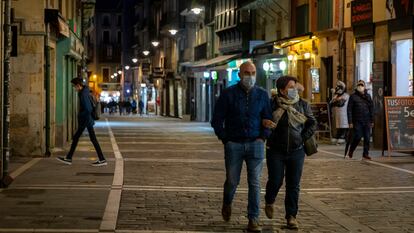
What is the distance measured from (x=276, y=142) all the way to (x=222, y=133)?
0.68 meters

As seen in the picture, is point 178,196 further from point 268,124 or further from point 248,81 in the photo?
point 248,81

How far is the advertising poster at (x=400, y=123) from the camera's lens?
1786cm

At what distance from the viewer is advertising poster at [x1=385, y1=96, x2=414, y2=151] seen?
703 inches

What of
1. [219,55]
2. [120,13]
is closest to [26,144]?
[219,55]

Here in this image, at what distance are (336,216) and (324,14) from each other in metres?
16.8

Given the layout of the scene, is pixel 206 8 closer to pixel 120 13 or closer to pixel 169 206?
pixel 169 206

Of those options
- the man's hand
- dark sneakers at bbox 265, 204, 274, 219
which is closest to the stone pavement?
dark sneakers at bbox 265, 204, 274, 219

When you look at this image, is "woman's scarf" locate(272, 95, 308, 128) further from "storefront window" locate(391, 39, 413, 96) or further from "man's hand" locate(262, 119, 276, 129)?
"storefront window" locate(391, 39, 413, 96)

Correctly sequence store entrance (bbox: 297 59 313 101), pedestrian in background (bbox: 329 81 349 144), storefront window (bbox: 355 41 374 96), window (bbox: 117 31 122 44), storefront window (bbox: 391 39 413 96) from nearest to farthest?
storefront window (bbox: 391 39 413 96), pedestrian in background (bbox: 329 81 349 144), storefront window (bbox: 355 41 374 96), store entrance (bbox: 297 59 313 101), window (bbox: 117 31 122 44)

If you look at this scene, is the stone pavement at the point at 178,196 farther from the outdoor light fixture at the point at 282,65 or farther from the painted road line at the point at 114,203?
the outdoor light fixture at the point at 282,65

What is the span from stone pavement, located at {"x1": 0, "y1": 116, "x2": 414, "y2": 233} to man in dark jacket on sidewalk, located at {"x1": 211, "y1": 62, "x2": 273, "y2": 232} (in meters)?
0.60

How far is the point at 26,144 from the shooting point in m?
17.6

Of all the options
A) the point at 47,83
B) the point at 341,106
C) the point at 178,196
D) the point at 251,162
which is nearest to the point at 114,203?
the point at 178,196

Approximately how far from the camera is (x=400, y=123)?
17.9 metres
